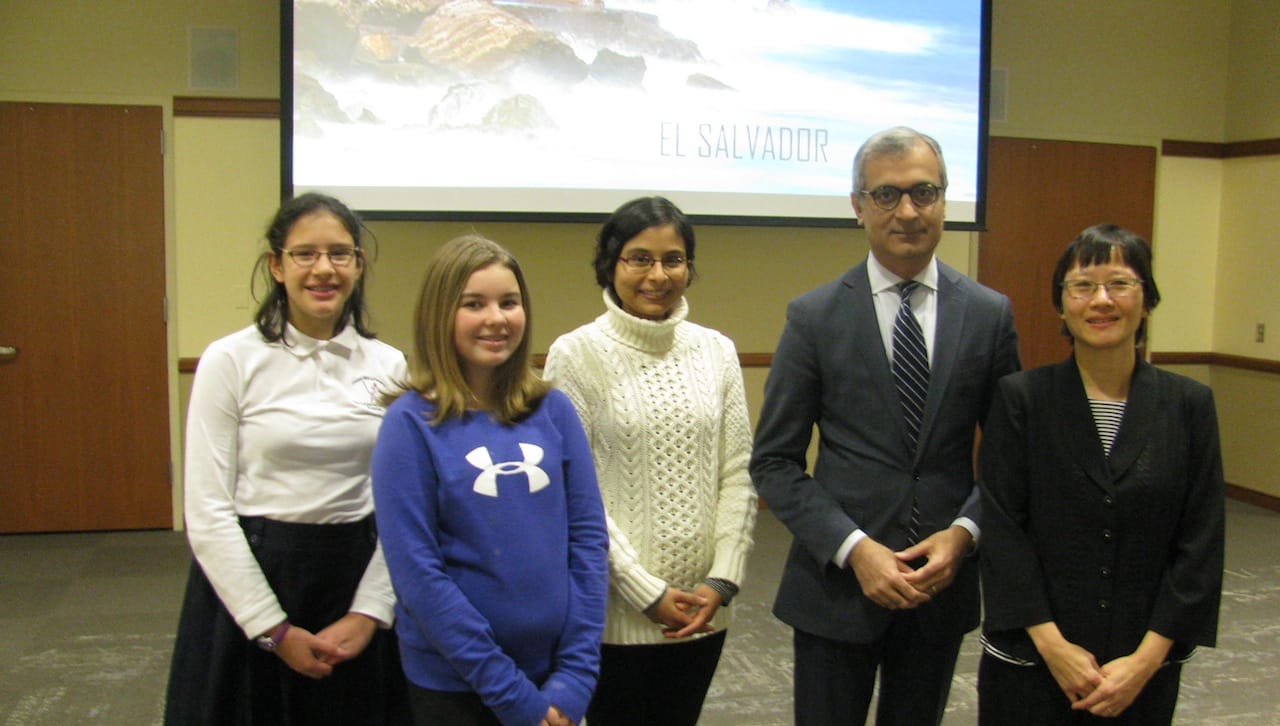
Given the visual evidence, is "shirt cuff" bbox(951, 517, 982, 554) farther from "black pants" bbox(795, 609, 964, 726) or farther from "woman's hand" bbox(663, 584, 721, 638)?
"woman's hand" bbox(663, 584, 721, 638)

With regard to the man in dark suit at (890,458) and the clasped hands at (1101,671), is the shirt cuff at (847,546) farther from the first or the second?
the clasped hands at (1101,671)

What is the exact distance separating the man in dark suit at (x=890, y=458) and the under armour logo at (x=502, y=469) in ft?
1.49

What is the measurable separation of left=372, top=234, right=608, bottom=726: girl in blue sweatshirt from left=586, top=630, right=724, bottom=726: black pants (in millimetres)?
252

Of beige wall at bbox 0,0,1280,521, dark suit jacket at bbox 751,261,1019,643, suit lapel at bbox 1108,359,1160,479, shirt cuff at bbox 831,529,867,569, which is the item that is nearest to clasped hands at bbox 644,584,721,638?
dark suit jacket at bbox 751,261,1019,643

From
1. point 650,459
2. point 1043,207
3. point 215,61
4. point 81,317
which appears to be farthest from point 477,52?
point 1043,207

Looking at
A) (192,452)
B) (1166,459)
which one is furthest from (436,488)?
(1166,459)

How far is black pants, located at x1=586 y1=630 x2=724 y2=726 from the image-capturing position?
1748mm

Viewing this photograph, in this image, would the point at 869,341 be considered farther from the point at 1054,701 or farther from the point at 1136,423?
the point at 1054,701

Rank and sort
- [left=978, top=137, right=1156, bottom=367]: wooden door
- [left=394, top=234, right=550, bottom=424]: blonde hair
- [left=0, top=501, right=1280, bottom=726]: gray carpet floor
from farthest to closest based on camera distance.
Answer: [left=978, top=137, right=1156, bottom=367]: wooden door
[left=0, top=501, right=1280, bottom=726]: gray carpet floor
[left=394, top=234, right=550, bottom=424]: blonde hair

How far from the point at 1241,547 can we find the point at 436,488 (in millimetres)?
4400

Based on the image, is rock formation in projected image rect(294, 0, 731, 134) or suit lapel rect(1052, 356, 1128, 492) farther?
rock formation in projected image rect(294, 0, 731, 134)

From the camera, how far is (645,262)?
5.82ft

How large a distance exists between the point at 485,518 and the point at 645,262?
567mm

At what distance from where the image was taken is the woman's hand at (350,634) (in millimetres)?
1616
